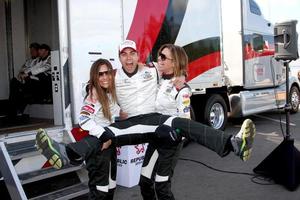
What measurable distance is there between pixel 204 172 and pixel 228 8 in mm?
3705

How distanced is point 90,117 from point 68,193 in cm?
127

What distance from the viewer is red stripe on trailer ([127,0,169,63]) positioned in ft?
17.7

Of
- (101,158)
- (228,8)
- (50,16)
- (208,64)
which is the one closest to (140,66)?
(101,158)

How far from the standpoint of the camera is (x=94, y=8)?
4.73 metres

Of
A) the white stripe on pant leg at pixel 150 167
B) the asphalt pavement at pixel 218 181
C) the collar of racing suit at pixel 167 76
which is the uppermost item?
the collar of racing suit at pixel 167 76

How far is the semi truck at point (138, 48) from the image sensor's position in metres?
4.47

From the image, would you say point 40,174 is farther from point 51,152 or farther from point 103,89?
point 103,89

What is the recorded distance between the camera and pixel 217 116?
8.05m

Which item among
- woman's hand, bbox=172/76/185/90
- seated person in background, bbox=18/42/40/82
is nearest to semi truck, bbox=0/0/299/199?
seated person in background, bbox=18/42/40/82

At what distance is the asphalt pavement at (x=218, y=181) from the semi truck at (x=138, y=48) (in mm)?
1030

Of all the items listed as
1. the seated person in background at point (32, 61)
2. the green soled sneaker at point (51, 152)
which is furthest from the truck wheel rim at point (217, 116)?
the green soled sneaker at point (51, 152)

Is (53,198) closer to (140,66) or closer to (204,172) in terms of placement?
(140,66)

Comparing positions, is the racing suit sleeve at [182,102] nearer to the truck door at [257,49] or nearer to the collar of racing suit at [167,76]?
the collar of racing suit at [167,76]

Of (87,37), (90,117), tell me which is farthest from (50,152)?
(87,37)
